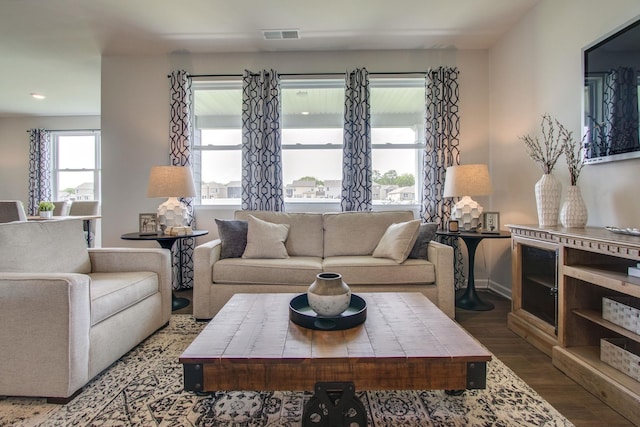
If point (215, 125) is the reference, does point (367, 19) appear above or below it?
above

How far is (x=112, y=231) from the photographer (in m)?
3.85

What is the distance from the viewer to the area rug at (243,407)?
1461 millimetres

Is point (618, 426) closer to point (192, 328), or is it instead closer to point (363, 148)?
point (192, 328)

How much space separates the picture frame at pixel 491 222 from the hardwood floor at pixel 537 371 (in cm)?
71

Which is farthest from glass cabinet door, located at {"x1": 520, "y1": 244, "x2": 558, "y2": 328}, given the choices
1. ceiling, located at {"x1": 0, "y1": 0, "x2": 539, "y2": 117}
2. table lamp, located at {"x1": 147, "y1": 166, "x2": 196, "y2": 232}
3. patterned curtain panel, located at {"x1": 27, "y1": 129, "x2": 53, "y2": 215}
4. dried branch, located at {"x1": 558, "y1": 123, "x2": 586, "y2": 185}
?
patterned curtain panel, located at {"x1": 27, "y1": 129, "x2": 53, "y2": 215}

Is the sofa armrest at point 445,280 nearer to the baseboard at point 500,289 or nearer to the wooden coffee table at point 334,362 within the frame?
the baseboard at point 500,289

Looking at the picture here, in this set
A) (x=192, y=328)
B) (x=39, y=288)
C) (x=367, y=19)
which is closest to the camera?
(x=39, y=288)

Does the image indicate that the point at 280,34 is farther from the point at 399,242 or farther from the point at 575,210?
the point at 575,210

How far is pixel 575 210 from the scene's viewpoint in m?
2.15

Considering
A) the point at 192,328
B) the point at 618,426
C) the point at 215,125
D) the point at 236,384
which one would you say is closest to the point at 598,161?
the point at 618,426

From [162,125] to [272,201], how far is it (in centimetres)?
155

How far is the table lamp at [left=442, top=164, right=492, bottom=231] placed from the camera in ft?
9.86

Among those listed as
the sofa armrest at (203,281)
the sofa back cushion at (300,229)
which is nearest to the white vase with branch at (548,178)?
the sofa back cushion at (300,229)

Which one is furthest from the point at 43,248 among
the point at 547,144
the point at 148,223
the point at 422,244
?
the point at 547,144
